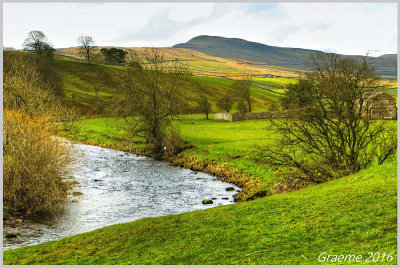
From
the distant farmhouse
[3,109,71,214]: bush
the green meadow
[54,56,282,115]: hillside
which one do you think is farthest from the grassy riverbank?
[54,56,282,115]: hillside

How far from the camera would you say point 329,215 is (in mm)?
17312

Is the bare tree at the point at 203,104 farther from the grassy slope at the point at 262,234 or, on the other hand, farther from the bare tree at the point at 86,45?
the grassy slope at the point at 262,234

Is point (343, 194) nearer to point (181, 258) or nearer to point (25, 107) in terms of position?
point (181, 258)

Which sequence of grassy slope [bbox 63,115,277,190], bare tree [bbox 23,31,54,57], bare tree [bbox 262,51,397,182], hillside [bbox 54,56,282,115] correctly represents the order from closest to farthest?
bare tree [bbox 262,51,397,182], grassy slope [bbox 63,115,277,190], hillside [bbox 54,56,282,115], bare tree [bbox 23,31,54,57]

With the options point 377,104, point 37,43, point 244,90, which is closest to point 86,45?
point 37,43

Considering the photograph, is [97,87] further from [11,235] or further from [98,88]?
[11,235]

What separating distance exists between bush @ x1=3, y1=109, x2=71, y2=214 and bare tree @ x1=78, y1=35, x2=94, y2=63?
119 m

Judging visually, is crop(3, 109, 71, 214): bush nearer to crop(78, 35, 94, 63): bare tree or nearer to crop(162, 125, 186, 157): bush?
crop(162, 125, 186, 157): bush

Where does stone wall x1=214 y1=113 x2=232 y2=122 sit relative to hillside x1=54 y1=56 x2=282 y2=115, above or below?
below

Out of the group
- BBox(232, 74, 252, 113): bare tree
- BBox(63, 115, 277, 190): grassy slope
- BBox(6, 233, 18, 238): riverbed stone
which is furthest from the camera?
BBox(232, 74, 252, 113): bare tree

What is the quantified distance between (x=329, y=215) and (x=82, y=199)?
70.5 ft

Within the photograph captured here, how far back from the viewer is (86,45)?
147m

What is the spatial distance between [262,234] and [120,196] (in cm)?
1918

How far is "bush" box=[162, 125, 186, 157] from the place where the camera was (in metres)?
53.9
